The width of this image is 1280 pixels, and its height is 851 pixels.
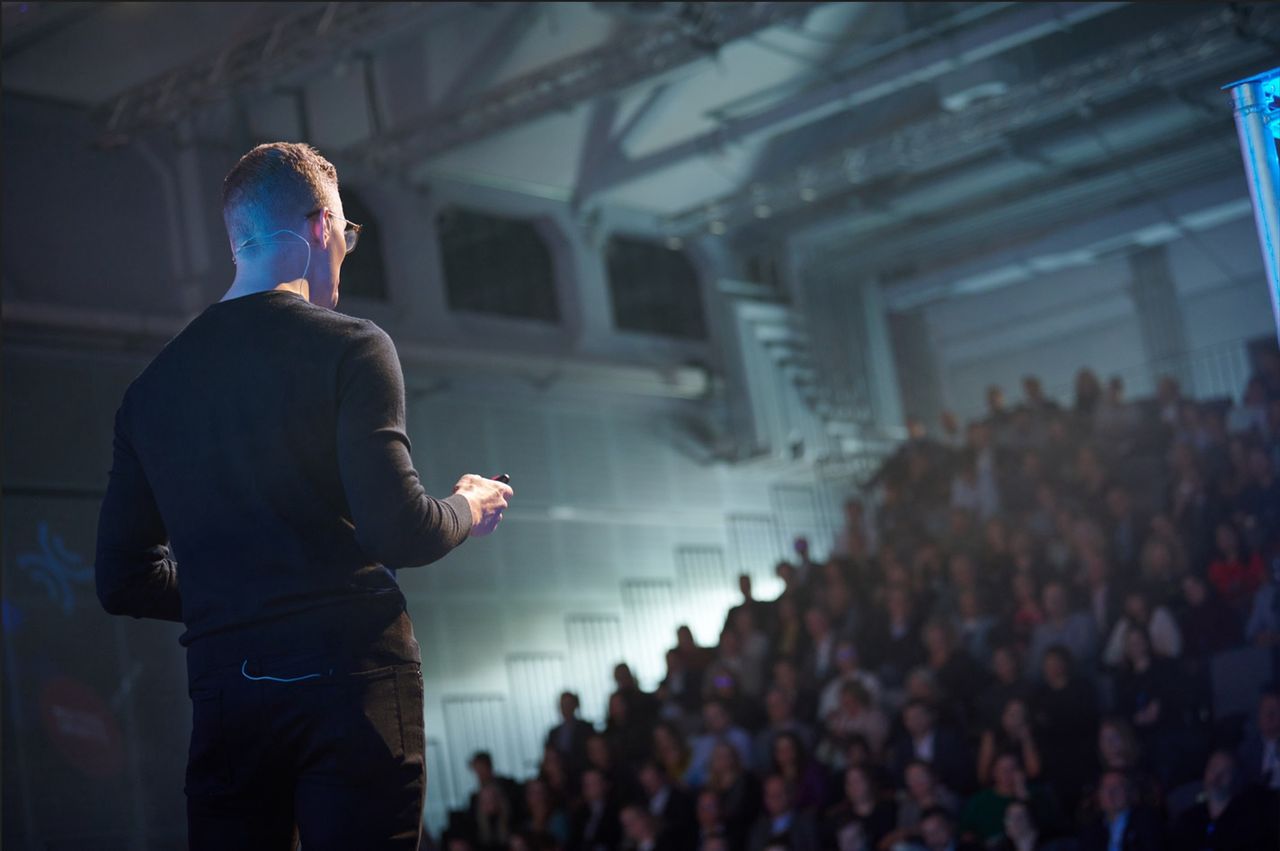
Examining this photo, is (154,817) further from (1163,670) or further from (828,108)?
(828,108)

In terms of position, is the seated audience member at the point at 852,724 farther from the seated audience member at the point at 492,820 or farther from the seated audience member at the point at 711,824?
the seated audience member at the point at 492,820

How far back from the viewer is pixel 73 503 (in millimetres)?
9320

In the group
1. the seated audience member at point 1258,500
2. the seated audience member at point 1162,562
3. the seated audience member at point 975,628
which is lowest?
the seated audience member at point 975,628

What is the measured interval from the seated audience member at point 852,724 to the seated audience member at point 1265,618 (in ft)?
6.86

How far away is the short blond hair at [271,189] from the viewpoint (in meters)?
2.04

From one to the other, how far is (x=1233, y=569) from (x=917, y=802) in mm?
2286

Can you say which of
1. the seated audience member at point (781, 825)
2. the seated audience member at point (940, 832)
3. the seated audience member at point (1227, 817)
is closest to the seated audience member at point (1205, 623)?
the seated audience member at point (1227, 817)

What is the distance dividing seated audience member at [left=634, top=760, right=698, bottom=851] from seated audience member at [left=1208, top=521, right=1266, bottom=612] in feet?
10.7

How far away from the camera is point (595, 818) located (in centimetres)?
910

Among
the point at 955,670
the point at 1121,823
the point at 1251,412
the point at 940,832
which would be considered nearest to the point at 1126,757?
the point at 1121,823

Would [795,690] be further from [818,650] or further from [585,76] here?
[585,76]

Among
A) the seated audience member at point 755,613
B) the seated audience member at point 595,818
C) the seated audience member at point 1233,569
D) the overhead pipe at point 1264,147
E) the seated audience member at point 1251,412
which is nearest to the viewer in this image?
the overhead pipe at point 1264,147

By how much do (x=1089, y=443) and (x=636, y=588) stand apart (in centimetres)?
411

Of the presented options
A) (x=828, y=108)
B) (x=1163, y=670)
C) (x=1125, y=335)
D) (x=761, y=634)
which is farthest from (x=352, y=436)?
(x=1125, y=335)
